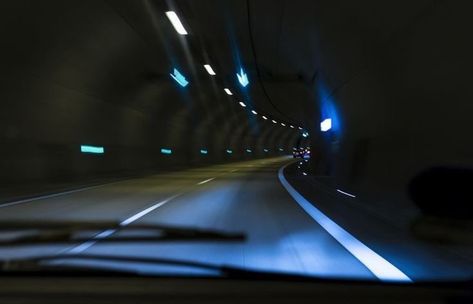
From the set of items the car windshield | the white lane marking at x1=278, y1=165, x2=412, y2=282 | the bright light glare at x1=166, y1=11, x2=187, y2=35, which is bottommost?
the white lane marking at x1=278, y1=165, x2=412, y2=282

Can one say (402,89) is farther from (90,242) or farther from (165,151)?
(165,151)

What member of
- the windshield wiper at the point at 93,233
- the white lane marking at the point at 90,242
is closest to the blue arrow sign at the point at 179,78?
the windshield wiper at the point at 93,233

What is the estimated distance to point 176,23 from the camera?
21188 millimetres

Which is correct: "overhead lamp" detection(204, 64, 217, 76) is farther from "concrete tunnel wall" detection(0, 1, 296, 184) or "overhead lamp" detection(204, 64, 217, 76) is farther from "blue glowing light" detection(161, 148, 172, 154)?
"blue glowing light" detection(161, 148, 172, 154)

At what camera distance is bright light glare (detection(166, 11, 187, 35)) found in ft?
65.2

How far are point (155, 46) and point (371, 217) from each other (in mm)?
16283

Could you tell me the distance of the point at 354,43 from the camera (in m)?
16.5

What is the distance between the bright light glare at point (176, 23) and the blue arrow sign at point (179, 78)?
1007 cm

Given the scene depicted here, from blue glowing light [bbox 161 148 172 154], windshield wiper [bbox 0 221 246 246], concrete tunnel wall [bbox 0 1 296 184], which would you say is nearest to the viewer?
windshield wiper [bbox 0 221 246 246]

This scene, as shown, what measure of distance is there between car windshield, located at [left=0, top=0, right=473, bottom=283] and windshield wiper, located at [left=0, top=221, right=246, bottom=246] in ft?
0.11

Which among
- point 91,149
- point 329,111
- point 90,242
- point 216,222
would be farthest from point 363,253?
point 91,149

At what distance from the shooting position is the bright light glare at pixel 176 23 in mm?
19869

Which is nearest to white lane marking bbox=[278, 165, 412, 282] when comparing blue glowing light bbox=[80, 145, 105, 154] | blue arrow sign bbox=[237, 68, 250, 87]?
blue glowing light bbox=[80, 145, 105, 154]

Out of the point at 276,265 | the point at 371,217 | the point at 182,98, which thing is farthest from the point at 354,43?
the point at 182,98
